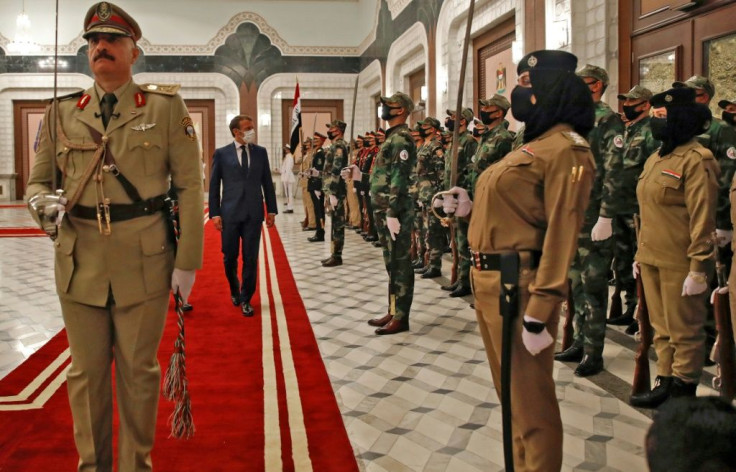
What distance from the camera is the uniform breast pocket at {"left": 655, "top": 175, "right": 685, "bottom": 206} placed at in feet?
10.6

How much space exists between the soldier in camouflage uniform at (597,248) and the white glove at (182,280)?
231 cm

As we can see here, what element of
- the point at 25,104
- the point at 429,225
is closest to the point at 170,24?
the point at 25,104

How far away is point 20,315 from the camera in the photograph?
5.64m

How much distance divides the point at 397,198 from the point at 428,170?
265 cm

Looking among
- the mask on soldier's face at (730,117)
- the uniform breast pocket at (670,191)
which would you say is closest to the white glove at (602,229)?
the uniform breast pocket at (670,191)

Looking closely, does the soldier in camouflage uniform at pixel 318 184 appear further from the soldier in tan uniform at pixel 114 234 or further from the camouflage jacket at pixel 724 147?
the soldier in tan uniform at pixel 114 234

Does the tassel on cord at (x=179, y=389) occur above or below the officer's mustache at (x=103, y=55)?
below

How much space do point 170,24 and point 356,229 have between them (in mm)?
11429

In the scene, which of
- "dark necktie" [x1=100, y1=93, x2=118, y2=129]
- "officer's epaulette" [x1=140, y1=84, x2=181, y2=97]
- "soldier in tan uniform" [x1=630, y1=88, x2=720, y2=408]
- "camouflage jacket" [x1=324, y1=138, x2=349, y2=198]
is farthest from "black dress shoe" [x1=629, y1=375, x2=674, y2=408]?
"camouflage jacket" [x1=324, y1=138, x2=349, y2=198]

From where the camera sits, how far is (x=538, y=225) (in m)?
2.08

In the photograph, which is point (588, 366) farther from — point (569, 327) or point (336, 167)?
point (336, 167)

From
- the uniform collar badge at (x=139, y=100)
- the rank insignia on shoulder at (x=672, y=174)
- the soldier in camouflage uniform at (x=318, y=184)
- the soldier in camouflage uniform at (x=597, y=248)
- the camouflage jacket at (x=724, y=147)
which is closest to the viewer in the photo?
the uniform collar badge at (x=139, y=100)

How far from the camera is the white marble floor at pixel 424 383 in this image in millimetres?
2889

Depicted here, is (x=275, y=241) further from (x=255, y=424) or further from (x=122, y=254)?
(x=122, y=254)
